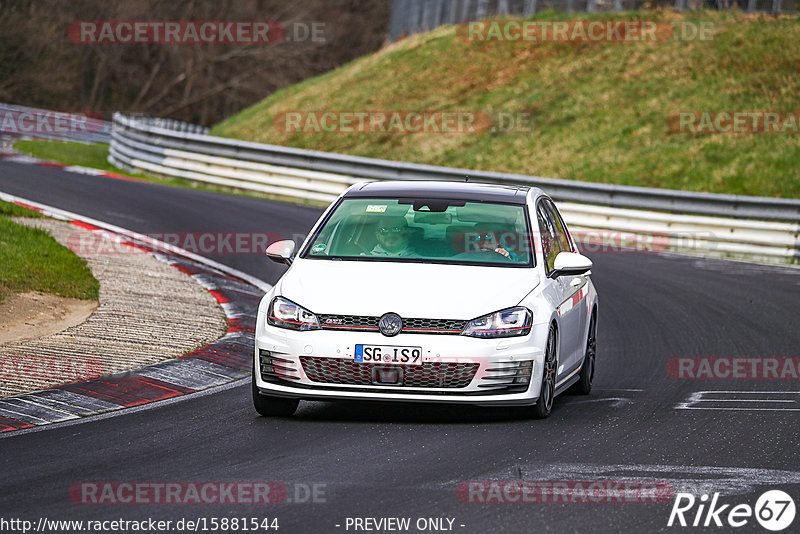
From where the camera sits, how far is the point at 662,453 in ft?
25.0

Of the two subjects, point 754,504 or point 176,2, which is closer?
point 754,504

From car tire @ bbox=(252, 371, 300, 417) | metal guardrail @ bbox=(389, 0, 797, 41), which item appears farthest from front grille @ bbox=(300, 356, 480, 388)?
metal guardrail @ bbox=(389, 0, 797, 41)

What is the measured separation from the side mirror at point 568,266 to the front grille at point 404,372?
1.23 metres

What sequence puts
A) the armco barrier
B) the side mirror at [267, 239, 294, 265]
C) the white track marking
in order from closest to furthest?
the side mirror at [267, 239, 294, 265]
the white track marking
the armco barrier

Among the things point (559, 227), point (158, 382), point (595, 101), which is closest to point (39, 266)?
point (158, 382)

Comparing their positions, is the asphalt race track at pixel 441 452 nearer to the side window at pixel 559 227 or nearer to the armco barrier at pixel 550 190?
the side window at pixel 559 227

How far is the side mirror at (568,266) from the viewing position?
9.03 meters

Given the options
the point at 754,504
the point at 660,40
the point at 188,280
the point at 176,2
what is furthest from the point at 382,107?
the point at 754,504

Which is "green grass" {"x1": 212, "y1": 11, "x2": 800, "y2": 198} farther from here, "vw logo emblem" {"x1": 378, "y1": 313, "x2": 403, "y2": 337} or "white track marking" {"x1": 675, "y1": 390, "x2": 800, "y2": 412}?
"vw logo emblem" {"x1": 378, "y1": 313, "x2": 403, "y2": 337}

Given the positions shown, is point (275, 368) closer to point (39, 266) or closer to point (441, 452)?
point (441, 452)

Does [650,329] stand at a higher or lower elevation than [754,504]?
lower

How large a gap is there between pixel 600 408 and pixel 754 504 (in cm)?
301

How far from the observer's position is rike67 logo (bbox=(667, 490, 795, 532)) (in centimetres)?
598

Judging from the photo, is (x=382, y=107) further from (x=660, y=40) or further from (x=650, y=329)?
(x=650, y=329)
